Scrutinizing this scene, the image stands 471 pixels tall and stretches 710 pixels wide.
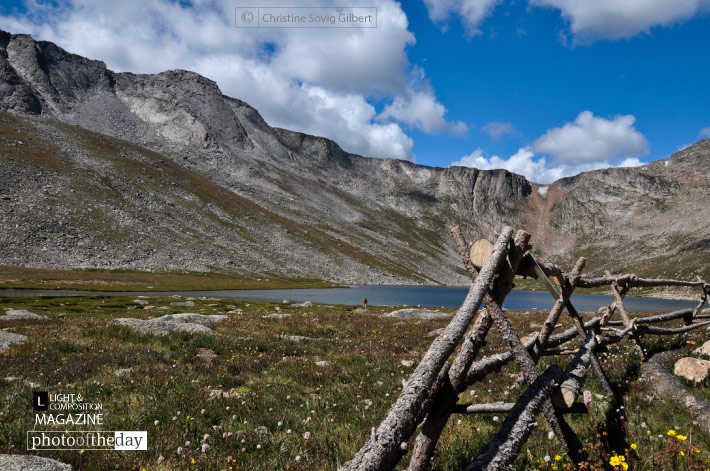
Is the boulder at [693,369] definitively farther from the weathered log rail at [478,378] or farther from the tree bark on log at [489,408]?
the tree bark on log at [489,408]

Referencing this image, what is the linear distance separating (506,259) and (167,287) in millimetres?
102363

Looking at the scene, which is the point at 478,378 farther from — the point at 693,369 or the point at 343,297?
the point at 343,297

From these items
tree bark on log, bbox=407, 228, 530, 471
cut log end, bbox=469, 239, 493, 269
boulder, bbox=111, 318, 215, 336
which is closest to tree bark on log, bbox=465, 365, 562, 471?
tree bark on log, bbox=407, 228, 530, 471

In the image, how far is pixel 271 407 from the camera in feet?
27.3

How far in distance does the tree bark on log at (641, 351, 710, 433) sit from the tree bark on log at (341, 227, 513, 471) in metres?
5.06

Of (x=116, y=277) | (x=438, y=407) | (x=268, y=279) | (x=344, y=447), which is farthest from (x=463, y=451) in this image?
(x=268, y=279)

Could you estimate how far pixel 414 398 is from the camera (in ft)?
14.0

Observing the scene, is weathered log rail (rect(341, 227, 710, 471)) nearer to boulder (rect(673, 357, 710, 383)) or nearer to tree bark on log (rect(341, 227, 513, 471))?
tree bark on log (rect(341, 227, 513, 471))

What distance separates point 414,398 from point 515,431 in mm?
1619

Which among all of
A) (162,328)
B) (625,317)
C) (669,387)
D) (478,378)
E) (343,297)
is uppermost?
(478,378)

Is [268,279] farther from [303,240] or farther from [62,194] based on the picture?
[62,194]

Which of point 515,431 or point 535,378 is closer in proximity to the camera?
point 515,431

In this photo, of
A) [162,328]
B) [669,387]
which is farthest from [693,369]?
[162,328]

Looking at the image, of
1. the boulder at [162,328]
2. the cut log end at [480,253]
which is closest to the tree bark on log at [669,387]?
the cut log end at [480,253]
